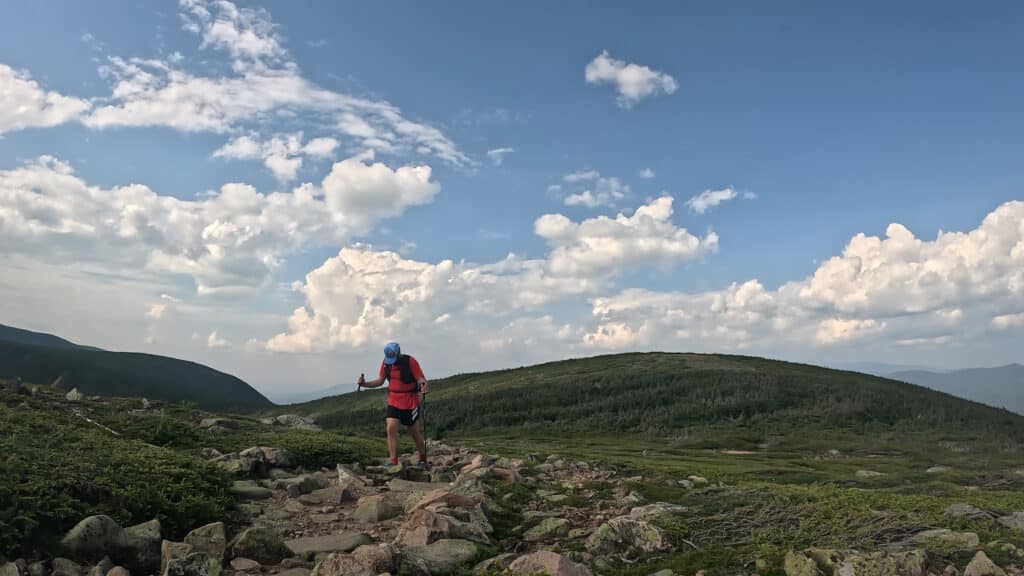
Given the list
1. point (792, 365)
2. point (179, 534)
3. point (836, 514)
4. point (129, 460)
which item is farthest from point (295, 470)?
point (792, 365)

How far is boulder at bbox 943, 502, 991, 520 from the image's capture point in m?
13.6

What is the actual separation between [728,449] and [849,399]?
5783cm

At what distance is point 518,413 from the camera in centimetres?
11462

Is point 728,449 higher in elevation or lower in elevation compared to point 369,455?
lower

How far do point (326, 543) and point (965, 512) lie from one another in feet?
45.8

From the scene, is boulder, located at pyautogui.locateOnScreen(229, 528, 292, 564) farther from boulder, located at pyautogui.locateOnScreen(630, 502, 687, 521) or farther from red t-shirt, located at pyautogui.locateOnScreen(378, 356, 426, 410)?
red t-shirt, located at pyautogui.locateOnScreen(378, 356, 426, 410)

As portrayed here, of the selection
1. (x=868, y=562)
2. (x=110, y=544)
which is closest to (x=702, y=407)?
(x=868, y=562)

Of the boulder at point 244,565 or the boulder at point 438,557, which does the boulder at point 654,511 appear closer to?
the boulder at point 438,557

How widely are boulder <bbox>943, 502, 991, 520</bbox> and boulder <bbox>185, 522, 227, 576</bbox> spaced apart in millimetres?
14495

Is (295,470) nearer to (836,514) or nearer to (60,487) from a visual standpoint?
(60,487)

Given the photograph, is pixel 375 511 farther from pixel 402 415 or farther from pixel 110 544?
pixel 402 415

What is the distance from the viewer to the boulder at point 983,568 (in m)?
9.06

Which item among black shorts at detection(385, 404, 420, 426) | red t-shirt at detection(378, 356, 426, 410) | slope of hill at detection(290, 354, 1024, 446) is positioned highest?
red t-shirt at detection(378, 356, 426, 410)

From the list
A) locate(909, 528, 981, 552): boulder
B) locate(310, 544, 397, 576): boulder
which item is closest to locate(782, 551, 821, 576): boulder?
locate(909, 528, 981, 552): boulder
